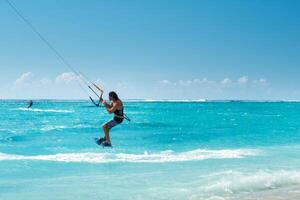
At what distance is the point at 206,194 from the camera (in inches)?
666

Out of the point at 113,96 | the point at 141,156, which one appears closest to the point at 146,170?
the point at 141,156

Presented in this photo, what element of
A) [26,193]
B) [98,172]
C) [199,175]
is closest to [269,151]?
[199,175]

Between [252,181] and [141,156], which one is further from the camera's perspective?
[141,156]

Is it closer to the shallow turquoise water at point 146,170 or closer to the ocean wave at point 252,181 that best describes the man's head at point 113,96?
the shallow turquoise water at point 146,170

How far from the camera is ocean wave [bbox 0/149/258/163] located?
25906 millimetres

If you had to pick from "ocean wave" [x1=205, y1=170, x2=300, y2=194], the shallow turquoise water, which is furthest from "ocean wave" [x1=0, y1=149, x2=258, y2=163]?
"ocean wave" [x1=205, y1=170, x2=300, y2=194]

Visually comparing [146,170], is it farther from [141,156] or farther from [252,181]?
[252,181]

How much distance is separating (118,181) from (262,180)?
20.4ft

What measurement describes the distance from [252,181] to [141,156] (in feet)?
33.4

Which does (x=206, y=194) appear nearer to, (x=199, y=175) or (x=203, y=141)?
(x=199, y=175)

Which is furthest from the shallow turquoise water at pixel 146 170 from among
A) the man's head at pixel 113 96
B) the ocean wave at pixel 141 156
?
the man's head at pixel 113 96

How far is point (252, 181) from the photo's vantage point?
62.0ft

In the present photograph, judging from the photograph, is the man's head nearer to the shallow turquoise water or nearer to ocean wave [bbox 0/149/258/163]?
the shallow turquoise water

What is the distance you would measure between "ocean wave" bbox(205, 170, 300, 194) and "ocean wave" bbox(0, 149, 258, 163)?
584cm
